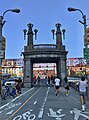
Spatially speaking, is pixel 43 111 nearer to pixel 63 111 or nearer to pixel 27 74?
pixel 63 111

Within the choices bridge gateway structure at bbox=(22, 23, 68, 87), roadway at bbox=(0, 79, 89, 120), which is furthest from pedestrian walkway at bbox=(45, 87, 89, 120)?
bridge gateway structure at bbox=(22, 23, 68, 87)

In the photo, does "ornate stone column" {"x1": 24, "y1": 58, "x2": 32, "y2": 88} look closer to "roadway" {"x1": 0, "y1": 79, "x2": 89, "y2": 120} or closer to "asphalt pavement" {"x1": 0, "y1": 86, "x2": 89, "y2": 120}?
"roadway" {"x1": 0, "y1": 79, "x2": 89, "y2": 120}

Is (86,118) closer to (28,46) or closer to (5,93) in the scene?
(5,93)

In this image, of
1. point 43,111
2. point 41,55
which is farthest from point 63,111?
point 41,55

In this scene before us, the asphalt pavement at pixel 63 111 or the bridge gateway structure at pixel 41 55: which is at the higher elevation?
the bridge gateway structure at pixel 41 55

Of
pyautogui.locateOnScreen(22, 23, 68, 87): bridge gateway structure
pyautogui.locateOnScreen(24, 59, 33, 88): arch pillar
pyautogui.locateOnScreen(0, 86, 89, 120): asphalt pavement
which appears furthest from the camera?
pyautogui.locateOnScreen(24, 59, 33, 88): arch pillar

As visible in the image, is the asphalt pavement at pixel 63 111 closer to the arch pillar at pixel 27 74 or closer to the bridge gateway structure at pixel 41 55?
the bridge gateway structure at pixel 41 55

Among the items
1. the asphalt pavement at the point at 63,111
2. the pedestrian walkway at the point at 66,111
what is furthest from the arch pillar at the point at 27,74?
the pedestrian walkway at the point at 66,111

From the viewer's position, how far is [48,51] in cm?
4331

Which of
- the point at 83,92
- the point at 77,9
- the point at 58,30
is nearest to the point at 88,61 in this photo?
the point at 77,9

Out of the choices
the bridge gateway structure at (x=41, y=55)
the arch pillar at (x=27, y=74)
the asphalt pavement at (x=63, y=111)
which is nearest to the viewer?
the asphalt pavement at (x=63, y=111)

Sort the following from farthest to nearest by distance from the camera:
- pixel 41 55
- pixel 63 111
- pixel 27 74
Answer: pixel 27 74, pixel 41 55, pixel 63 111

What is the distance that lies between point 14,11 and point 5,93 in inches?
278

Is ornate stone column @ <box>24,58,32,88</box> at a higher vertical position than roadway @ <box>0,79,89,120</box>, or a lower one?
higher
